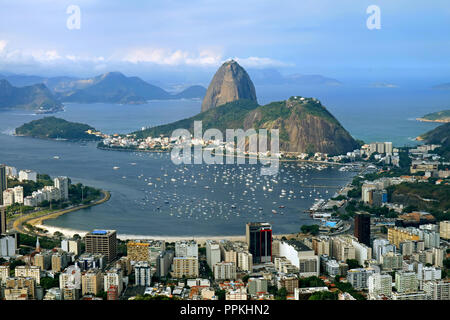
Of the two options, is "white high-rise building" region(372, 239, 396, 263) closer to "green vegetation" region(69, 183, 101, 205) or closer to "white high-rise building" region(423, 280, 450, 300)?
"white high-rise building" region(423, 280, 450, 300)

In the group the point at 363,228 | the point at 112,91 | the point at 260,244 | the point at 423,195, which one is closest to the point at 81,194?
the point at 260,244

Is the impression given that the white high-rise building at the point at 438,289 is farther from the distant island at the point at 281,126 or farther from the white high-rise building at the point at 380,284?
the distant island at the point at 281,126

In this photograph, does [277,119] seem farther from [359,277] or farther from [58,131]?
[359,277]

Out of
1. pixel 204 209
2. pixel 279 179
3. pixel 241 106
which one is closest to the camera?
pixel 204 209
